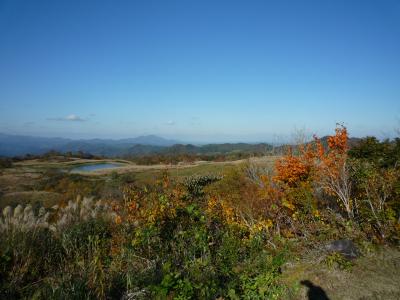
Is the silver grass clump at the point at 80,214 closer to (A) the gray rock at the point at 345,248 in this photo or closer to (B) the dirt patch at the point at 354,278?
(B) the dirt patch at the point at 354,278

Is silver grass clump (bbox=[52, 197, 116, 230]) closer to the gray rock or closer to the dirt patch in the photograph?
the dirt patch

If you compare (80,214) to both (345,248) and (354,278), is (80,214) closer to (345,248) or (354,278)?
(345,248)

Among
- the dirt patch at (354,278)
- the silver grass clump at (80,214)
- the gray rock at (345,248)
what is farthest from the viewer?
the silver grass clump at (80,214)

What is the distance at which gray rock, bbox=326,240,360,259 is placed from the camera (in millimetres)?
5089

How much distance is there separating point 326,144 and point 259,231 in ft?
24.6

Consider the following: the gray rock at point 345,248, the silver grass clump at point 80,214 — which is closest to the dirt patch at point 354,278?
the gray rock at point 345,248

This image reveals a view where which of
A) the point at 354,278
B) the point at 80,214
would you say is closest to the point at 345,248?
the point at 354,278

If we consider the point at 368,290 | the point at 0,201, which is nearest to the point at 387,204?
the point at 368,290

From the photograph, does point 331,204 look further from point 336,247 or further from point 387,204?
point 336,247

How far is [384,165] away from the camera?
15.3 metres

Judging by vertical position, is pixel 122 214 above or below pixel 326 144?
below

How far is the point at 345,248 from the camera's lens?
514 centimetres

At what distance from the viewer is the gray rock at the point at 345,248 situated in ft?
16.7

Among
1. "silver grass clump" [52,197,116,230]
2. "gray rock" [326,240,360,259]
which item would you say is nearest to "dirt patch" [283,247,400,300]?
"gray rock" [326,240,360,259]
